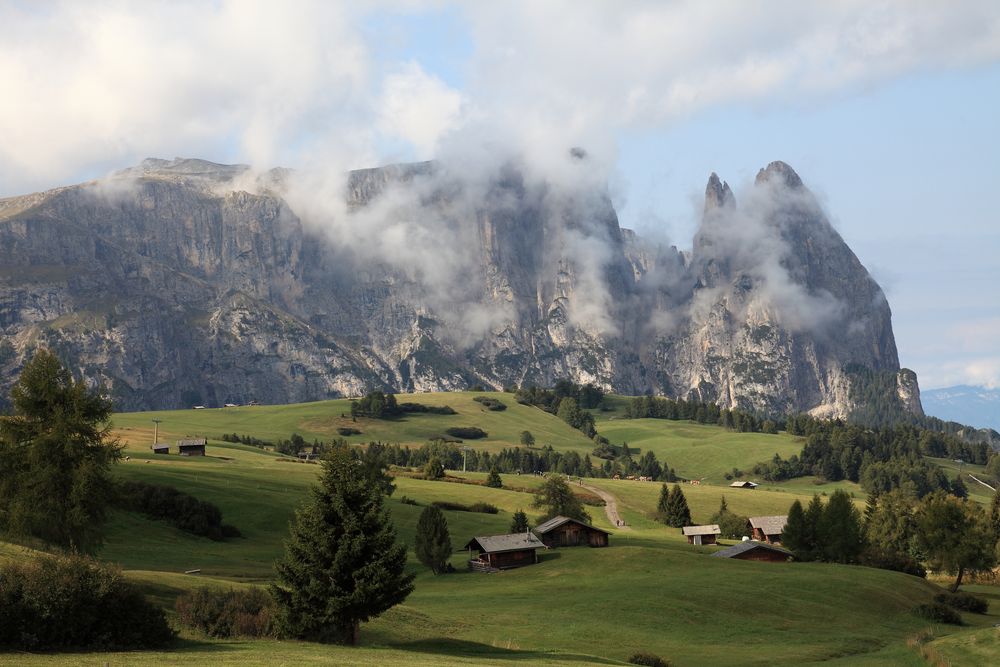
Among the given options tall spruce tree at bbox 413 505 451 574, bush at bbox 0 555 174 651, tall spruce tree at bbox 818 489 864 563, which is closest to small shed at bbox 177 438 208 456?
tall spruce tree at bbox 413 505 451 574

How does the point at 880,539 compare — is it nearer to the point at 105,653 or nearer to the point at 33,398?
the point at 33,398

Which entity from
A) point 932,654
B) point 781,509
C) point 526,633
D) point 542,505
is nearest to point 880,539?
point 781,509

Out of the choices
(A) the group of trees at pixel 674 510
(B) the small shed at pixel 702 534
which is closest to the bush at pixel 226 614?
(B) the small shed at pixel 702 534

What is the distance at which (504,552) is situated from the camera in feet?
316

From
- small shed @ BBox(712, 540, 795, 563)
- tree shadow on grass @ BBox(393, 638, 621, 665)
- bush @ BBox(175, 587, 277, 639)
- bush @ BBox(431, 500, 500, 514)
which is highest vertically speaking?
bush @ BBox(431, 500, 500, 514)

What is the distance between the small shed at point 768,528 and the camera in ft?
442

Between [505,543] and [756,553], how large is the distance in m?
28.9

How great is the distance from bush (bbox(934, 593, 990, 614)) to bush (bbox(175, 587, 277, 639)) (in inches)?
2532

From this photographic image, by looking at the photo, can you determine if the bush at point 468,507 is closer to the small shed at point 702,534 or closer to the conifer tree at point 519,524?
the conifer tree at point 519,524

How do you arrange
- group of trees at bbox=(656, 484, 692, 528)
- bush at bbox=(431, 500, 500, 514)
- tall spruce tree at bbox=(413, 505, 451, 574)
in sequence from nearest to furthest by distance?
tall spruce tree at bbox=(413, 505, 451, 574), bush at bbox=(431, 500, 500, 514), group of trees at bbox=(656, 484, 692, 528)

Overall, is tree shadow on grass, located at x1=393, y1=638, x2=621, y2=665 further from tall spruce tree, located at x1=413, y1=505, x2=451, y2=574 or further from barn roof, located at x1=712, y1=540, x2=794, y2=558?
barn roof, located at x1=712, y1=540, x2=794, y2=558

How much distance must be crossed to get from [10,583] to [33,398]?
96.1 feet

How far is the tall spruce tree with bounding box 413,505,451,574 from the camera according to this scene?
91.3 m

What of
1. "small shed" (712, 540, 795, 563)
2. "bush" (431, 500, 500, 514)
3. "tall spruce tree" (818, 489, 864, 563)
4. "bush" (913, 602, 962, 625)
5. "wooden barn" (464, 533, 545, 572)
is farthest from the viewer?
"bush" (431, 500, 500, 514)
